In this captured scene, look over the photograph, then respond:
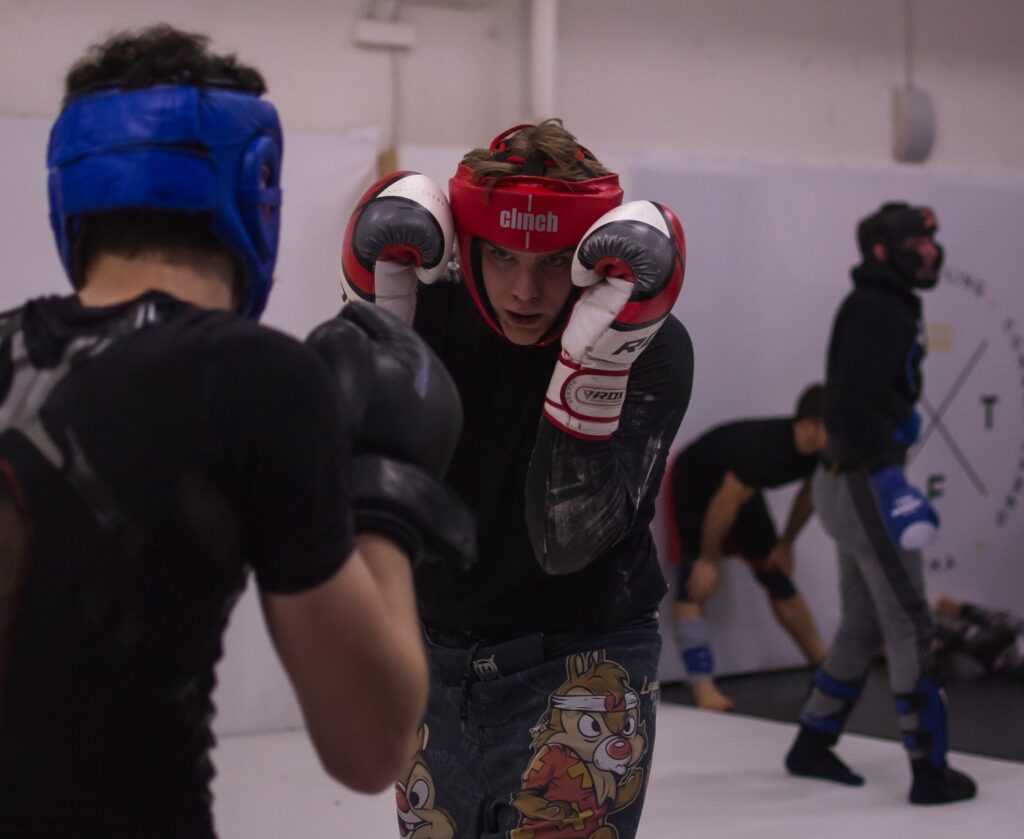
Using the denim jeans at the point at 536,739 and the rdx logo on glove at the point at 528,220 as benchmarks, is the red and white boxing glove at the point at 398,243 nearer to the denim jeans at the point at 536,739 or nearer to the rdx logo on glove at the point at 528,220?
the rdx logo on glove at the point at 528,220

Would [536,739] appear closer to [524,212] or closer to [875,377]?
[524,212]

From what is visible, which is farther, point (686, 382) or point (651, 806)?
point (651, 806)

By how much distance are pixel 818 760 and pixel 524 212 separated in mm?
2453

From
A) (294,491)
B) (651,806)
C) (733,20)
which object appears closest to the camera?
(294,491)

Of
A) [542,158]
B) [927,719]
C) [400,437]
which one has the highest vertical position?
[542,158]

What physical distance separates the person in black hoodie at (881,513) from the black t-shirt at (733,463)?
929mm

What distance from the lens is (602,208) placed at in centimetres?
190

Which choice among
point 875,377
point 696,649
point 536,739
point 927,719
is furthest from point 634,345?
point 696,649

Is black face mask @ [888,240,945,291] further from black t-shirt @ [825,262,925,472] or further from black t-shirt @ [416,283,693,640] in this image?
black t-shirt @ [416,283,693,640]

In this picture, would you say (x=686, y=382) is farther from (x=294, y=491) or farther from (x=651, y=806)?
(x=651, y=806)

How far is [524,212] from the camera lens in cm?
183

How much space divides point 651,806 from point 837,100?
3469mm

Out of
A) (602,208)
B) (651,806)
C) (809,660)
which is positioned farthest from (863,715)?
(602,208)

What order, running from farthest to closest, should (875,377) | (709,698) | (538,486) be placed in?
(709,698) → (875,377) → (538,486)
